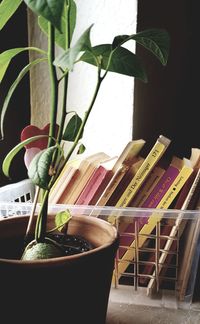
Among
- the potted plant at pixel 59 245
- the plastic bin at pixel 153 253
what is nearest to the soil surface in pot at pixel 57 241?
the potted plant at pixel 59 245

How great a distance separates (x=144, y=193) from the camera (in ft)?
2.64

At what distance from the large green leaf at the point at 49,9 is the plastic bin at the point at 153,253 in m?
0.46

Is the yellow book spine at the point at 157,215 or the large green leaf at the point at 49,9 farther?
the yellow book spine at the point at 157,215

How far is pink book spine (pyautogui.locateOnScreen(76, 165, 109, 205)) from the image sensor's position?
785 mm

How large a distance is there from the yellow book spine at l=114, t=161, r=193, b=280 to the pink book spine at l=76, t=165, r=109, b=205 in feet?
0.45

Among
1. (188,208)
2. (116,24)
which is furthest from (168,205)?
(116,24)

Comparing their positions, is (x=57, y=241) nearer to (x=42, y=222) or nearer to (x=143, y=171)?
(x=42, y=222)

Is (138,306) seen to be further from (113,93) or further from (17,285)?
(113,93)

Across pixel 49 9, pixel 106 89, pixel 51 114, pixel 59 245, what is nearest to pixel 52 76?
pixel 51 114

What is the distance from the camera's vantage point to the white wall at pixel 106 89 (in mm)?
901

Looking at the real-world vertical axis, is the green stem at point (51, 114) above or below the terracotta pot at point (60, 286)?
above

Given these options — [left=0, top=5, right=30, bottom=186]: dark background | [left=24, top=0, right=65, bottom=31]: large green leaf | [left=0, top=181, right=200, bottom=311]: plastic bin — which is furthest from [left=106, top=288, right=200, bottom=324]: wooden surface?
[left=24, top=0, right=65, bottom=31]: large green leaf

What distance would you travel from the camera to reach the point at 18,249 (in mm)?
642

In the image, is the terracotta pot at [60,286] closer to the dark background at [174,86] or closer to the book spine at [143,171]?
the book spine at [143,171]
